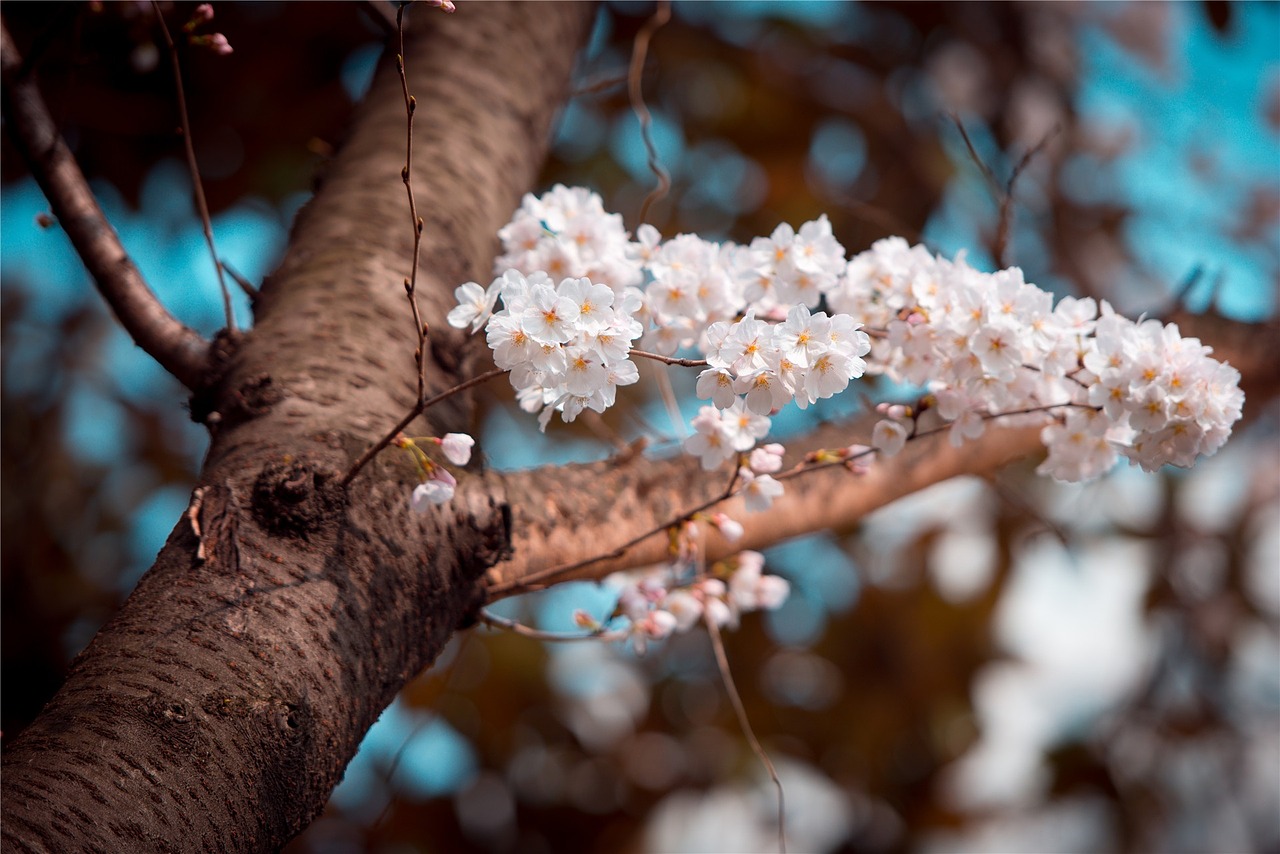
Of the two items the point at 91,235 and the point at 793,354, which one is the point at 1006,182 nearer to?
the point at 793,354

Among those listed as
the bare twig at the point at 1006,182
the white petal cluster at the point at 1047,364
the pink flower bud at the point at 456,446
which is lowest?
the white petal cluster at the point at 1047,364

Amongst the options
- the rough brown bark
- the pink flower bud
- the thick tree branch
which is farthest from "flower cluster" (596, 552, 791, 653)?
the pink flower bud

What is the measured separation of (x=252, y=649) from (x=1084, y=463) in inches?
27.2

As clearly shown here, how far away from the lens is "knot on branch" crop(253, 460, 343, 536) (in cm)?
65

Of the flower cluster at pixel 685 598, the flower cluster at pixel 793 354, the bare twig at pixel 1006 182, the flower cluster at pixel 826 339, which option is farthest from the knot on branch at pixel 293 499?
the bare twig at pixel 1006 182

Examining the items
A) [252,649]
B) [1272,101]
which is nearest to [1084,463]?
[252,649]

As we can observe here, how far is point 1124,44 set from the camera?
10.3ft

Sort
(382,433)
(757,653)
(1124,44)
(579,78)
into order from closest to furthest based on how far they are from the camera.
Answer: (382,433) → (579,78) → (757,653) → (1124,44)

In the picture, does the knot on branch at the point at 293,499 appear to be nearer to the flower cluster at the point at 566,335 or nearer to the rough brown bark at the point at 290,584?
the rough brown bark at the point at 290,584

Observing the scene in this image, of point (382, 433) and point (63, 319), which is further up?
point (63, 319)

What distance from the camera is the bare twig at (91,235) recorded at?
0.78 meters

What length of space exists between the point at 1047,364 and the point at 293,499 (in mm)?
607

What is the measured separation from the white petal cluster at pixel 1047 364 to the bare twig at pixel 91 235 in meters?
0.63

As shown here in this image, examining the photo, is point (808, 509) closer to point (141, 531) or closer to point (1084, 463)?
point (1084, 463)
